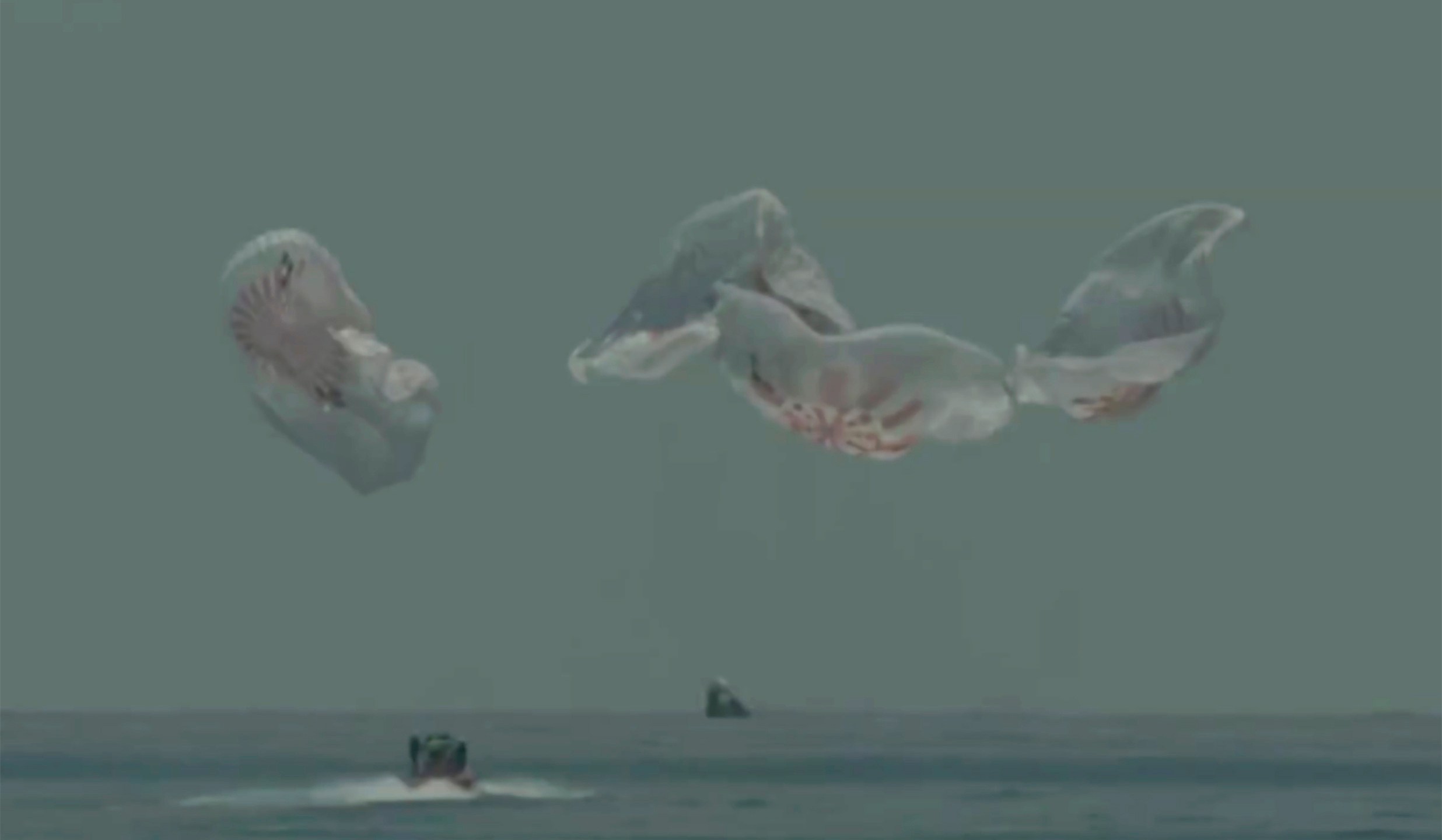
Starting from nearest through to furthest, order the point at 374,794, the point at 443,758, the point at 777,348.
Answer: the point at 777,348 < the point at 443,758 < the point at 374,794

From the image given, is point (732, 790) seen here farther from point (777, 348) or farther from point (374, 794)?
point (777, 348)

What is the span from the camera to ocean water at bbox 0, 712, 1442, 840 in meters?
84.2

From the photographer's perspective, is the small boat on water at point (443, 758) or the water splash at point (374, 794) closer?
the small boat on water at point (443, 758)

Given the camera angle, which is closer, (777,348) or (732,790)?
(777,348)

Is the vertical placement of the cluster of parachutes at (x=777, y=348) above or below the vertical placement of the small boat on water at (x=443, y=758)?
below

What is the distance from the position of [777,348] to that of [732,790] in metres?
62.9

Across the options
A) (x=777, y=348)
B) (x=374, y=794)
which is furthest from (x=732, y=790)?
(x=777, y=348)

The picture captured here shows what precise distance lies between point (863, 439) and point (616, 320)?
2.91m

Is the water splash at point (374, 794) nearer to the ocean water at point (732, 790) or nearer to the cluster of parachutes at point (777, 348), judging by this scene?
the ocean water at point (732, 790)

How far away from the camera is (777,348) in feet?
145

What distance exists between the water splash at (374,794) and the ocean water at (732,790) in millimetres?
149

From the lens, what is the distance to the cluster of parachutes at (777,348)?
146ft

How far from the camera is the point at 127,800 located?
98875 mm

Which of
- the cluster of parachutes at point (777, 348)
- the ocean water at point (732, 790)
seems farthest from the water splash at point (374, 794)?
the cluster of parachutes at point (777, 348)
